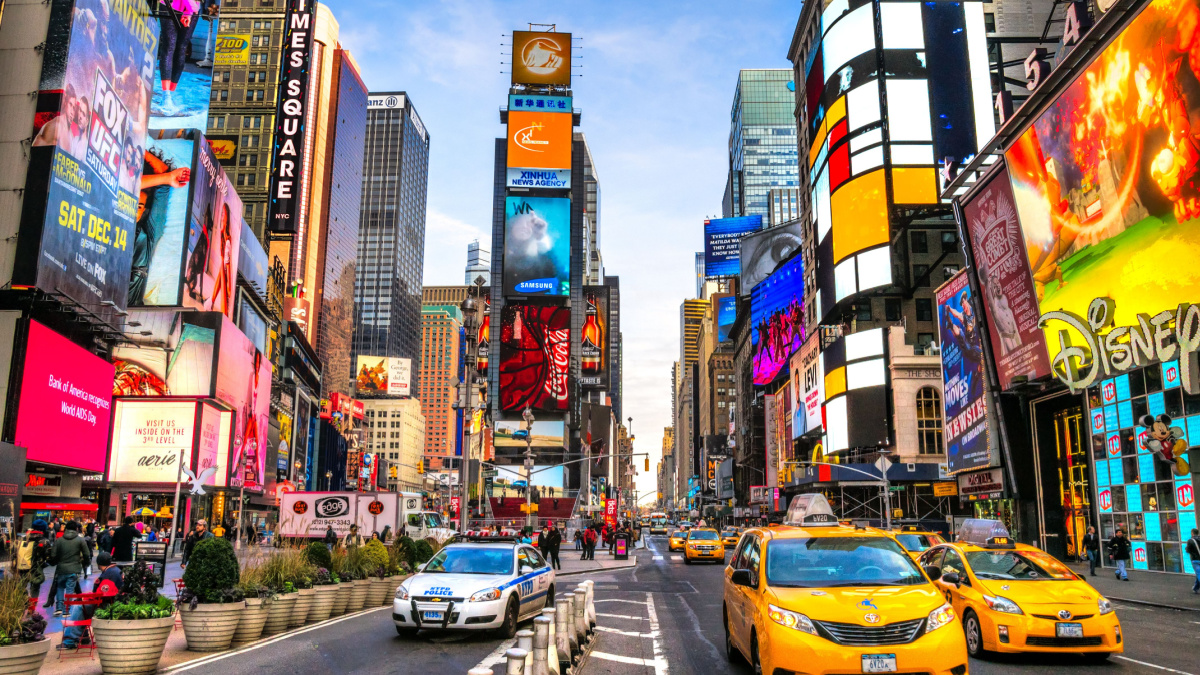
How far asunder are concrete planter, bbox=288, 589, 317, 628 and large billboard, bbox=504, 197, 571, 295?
10449 centimetres

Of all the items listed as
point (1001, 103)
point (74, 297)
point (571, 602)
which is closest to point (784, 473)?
point (1001, 103)

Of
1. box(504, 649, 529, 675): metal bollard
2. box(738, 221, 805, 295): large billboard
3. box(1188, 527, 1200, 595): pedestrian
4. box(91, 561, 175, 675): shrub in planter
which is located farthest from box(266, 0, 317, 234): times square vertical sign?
box(738, 221, 805, 295): large billboard

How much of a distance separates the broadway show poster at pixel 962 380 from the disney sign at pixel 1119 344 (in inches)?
369

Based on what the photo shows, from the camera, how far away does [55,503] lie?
42094mm

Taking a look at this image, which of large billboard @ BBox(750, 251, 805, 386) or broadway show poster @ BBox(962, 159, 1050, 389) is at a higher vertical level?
large billboard @ BBox(750, 251, 805, 386)

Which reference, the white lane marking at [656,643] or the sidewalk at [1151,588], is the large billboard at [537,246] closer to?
the sidewalk at [1151,588]

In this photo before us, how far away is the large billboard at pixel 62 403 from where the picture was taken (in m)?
36.8

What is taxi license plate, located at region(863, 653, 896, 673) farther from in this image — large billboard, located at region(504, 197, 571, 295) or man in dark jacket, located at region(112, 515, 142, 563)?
large billboard, located at region(504, 197, 571, 295)

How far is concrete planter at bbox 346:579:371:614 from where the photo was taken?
17500 mm

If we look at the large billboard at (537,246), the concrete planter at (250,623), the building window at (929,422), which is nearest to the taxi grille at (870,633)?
the concrete planter at (250,623)

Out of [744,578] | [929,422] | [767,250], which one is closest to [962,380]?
[929,422]

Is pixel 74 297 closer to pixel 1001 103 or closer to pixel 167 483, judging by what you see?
pixel 167 483

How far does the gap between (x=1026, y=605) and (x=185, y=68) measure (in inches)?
2638

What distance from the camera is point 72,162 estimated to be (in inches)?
1464
